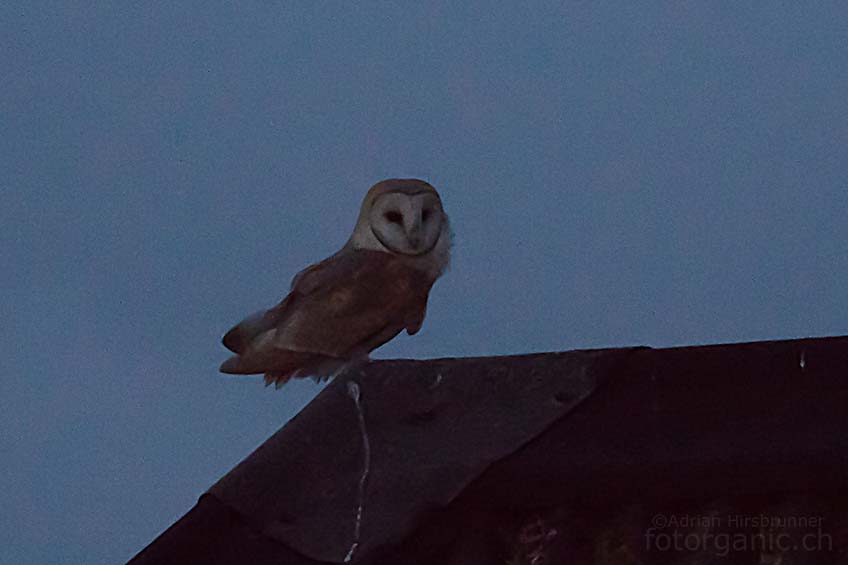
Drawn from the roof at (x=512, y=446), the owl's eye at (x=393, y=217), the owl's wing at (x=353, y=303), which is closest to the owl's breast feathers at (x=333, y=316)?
the owl's wing at (x=353, y=303)

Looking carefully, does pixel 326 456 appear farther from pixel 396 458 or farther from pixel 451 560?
pixel 451 560

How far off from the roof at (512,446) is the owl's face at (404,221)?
3035 millimetres

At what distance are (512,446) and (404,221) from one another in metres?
3.38

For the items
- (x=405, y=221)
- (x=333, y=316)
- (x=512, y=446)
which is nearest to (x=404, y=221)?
(x=405, y=221)

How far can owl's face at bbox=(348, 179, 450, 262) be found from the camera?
5438 mm

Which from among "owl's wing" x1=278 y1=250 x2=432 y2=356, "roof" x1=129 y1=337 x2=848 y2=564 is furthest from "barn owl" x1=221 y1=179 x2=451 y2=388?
"roof" x1=129 y1=337 x2=848 y2=564

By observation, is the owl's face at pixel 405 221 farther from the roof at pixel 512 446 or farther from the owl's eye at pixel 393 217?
the roof at pixel 512 446

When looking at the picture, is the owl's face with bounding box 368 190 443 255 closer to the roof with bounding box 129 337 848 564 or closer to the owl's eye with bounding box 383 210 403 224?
the owl's eye with bounding box 383 210 403 224

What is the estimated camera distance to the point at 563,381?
7.28 feet

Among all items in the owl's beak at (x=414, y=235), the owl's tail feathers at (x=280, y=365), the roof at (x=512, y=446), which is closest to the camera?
the roof at (x=512, y=446)

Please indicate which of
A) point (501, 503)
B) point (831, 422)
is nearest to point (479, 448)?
point (501, 503)

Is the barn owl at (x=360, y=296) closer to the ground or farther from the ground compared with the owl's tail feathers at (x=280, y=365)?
farther from the ground

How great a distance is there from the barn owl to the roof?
2662mm

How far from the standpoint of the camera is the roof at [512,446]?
6.56ft
